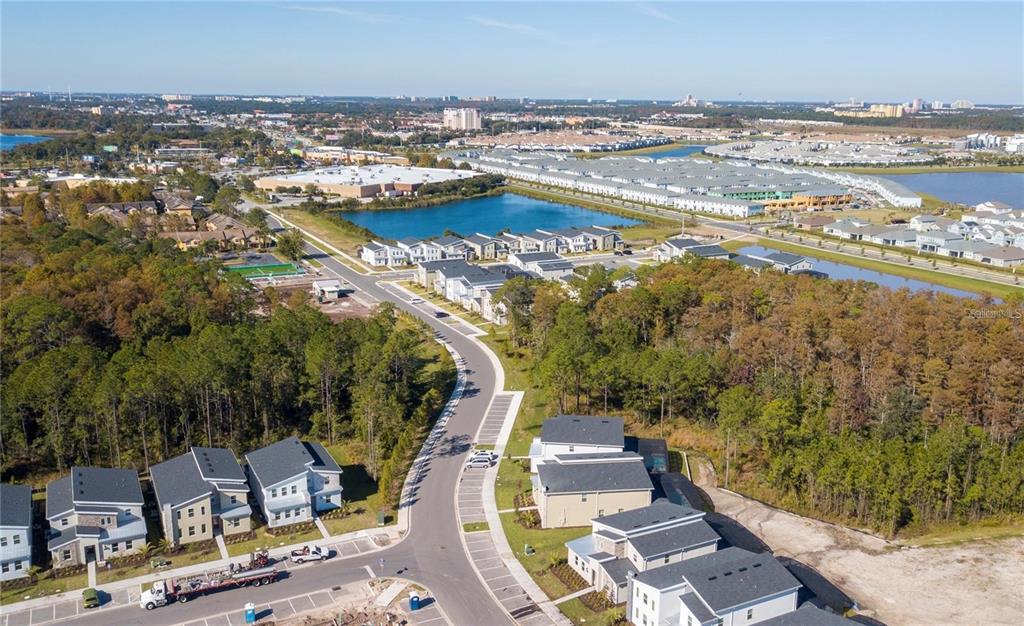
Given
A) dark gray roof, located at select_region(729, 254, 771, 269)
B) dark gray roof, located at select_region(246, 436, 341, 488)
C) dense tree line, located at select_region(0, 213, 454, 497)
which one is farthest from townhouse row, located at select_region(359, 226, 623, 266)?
dark gray roof, located at select_region(246, 436, 341, 488)

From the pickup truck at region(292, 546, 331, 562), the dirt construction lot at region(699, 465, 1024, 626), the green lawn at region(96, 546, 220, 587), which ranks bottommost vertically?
the dirt construction lot at region(699, 465, 1024, 626)

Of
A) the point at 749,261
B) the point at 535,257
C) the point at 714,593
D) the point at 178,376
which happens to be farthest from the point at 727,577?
the point at 535,257

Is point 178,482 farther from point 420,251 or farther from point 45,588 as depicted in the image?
point 420,251

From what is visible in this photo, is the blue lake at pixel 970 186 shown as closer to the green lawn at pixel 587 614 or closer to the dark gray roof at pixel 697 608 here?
the dark gray roof at pixel 697 608

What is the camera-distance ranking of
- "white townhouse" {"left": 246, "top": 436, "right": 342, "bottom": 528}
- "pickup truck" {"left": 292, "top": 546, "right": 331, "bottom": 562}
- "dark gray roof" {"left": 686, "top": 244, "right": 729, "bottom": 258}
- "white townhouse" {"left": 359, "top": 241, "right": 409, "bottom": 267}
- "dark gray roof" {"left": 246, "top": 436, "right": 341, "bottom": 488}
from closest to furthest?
1. "pickup truck" {"left": 292, "top": 546, "right": 331, "bottom": 562}
2. "white townhouse" {"left": 246, "top": 436, "right": 342, "bottom": 528}
3. "dark gray roof" {"left": 246, "top": 436, "right": 341, "bottom": 488}
4. "dark gray roof" {"left": 686, "top": 244, "right": 729, "bottom": 258}
5. "white townhouse" {"left": 359, "top": 241, "right": 409, "bottom": 267}

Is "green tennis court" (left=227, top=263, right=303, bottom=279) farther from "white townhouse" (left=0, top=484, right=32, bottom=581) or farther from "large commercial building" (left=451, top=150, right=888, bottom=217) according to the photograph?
"large commercial building" (left=451, top=150, right=888, bottom=217)

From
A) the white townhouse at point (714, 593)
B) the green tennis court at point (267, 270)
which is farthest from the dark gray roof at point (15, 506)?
the green tennis court at point (267, 270)
